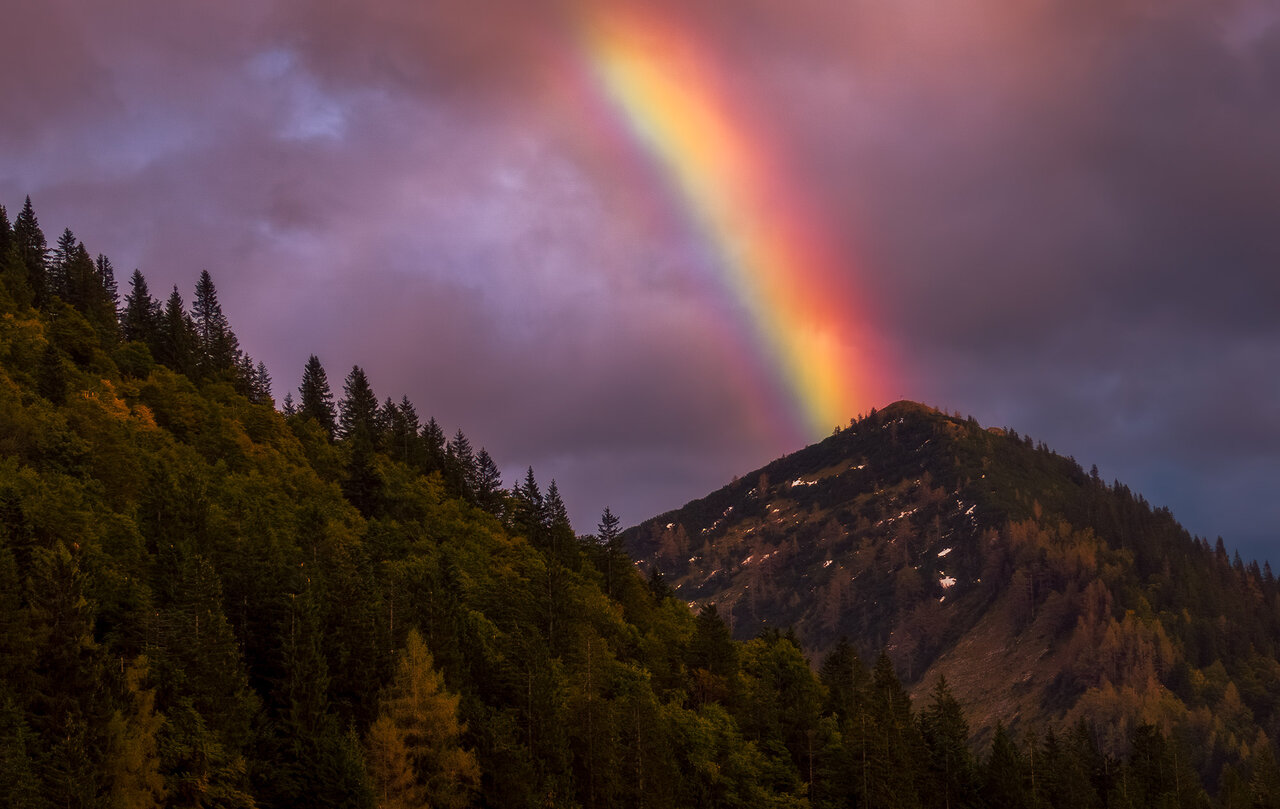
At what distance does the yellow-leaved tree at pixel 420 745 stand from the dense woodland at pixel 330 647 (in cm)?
22

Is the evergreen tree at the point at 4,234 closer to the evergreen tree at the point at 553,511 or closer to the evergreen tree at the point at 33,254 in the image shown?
the evergreen tree at the point at 33,254

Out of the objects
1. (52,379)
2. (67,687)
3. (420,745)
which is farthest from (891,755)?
(52,379)

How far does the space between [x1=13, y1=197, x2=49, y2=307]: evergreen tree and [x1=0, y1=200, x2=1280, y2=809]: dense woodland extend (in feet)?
1.87

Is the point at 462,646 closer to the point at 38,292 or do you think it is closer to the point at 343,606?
the point at 343,606

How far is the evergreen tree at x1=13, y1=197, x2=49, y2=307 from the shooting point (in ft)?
579

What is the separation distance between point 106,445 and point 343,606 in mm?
39887

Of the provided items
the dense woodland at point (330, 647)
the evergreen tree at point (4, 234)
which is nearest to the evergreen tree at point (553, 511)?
the dense woodland at point (330, 647)

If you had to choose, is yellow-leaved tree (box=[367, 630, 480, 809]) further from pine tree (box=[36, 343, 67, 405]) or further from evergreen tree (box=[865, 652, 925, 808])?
evergreen tree (box=[865, 652, 925, 808])

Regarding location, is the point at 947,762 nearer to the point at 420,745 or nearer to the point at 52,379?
the point at 420,745

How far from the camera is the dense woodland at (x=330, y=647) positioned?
241 feet

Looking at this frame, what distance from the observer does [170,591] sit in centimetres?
8388

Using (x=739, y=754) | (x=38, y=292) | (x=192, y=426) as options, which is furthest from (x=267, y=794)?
(x=38, y=292)

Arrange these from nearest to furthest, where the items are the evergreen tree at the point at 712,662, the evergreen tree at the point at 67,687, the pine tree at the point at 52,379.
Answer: the evergreen tree at the point at 67,687, the pine tree at the point at 52,379, the evergreen tree at the point at 712,662

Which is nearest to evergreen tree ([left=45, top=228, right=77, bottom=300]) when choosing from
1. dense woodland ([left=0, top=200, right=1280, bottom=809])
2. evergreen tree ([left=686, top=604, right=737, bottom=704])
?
dense woodland ([left=0, top=200, right=1280, bottom=809])
